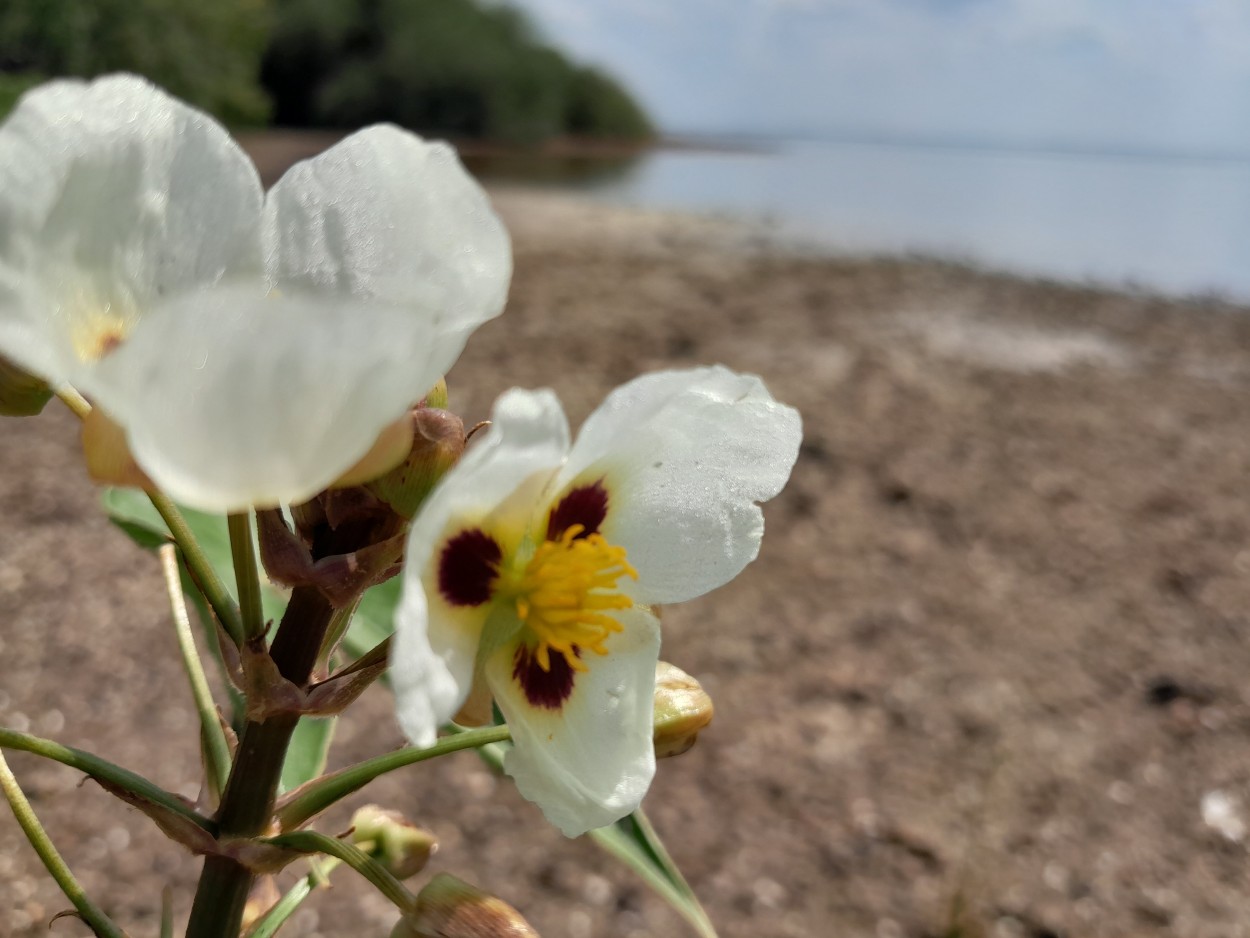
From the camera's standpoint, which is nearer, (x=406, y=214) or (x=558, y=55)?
(x=406, y=214)

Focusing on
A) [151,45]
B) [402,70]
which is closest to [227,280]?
[151,45]

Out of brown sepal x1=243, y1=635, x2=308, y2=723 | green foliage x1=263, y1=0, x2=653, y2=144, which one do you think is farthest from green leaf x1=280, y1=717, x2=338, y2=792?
green foliage x1=263, y1=0, x2=653, y2=144

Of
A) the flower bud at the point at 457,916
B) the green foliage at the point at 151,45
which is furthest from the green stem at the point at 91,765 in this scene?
the green foliage at the point at 151,45

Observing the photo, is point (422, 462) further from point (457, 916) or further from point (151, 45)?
point (151, 45)

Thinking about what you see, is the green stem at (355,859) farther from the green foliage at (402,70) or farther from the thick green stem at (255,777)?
the green foliage at (402,70)

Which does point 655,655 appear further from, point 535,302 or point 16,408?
point 535,302

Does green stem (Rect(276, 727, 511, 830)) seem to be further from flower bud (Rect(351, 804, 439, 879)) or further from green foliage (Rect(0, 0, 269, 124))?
green foliage (Rect(0, 0, 269, 124))

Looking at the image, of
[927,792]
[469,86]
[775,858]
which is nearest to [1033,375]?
[927,792]
